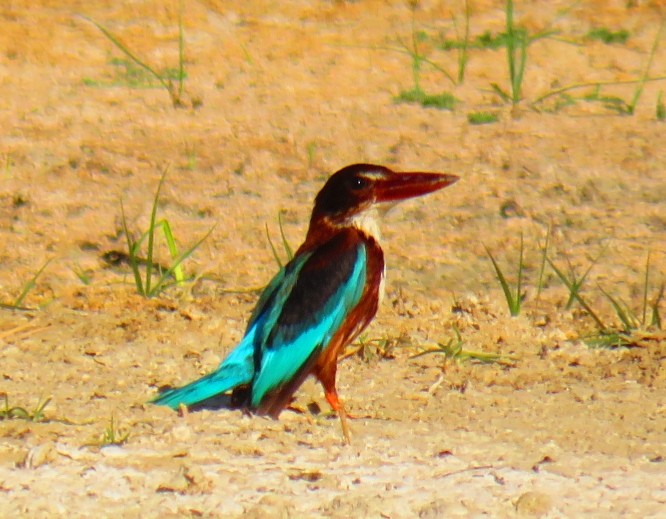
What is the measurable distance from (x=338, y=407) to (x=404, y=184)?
43.0 inches

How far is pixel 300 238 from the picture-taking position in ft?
22.6

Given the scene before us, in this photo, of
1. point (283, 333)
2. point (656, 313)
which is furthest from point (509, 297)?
point (283, 333)

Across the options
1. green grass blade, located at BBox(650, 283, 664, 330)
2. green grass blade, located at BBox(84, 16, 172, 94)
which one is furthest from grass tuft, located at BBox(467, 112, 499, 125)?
green grass blade, located at BBox(650, 283, 664, 330)

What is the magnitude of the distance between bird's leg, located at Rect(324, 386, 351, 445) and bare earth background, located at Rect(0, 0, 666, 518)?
0.16ft

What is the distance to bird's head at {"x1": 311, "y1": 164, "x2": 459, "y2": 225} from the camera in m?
5.67

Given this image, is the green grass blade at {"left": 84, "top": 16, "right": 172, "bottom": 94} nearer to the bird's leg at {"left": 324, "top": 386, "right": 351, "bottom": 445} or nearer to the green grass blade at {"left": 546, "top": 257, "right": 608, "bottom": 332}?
the green grass blade at {"left": 546, "top": 257, "right": 608, "bottom": 332}

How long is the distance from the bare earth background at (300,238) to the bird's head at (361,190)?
1.82ft

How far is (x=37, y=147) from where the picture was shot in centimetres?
752

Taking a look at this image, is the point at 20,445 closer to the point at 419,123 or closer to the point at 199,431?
the point at 199,431

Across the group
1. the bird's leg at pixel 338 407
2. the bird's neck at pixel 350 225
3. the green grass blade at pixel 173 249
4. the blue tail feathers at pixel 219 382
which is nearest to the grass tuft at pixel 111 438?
the blue tail feathers at pixel 219 382

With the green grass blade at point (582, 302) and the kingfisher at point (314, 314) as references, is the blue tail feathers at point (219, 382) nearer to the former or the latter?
the kingfisher at point (314, 314)

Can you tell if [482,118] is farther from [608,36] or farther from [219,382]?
[219,382]

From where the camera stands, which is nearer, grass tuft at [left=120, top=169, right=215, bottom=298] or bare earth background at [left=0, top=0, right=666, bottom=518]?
bare earth background at [left=0, top=0, right=666, bottom=518]

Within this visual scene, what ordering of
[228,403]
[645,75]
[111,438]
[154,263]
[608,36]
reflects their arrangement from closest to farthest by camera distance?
[111,438]
[228,403]
[154,263]
[645,75]
[608,36]
